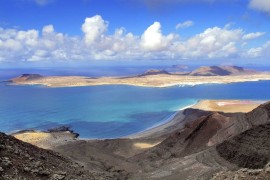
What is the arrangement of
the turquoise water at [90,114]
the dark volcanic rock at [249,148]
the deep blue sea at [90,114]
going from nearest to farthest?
the dark volcanic rock at [249,148]
the deep blue sea at [90,114]
the turquoise water at [90,114]

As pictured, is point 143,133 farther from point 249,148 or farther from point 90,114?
point 249,148

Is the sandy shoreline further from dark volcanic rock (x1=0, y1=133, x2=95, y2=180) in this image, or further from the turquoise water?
dark volcanic rock (x1=0, y1=133, x2=95, y2=180)

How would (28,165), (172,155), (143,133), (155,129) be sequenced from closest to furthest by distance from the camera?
1. (28,165)
2. (172,155)
3. (143,133)
4. (155,129)

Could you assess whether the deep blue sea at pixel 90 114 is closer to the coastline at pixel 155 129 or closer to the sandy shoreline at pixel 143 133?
the coastline at pixel 155 129

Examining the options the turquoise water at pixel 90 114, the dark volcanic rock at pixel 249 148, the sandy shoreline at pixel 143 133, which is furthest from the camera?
the turquoise water at pixel 90 114

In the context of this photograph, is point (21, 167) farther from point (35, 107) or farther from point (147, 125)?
point (35, 107)

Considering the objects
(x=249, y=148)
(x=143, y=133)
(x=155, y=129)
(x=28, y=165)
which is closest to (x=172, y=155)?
(x=249, y=148)

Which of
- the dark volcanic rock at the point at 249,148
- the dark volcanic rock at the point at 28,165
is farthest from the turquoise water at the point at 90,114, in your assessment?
the dark volcanic rock at the point at 28,165

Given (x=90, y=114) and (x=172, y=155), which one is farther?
(x=90, y=114)
